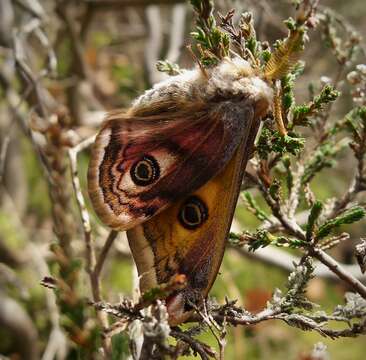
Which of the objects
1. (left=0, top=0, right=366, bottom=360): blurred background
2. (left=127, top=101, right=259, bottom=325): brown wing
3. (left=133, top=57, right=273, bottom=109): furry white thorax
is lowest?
(left=127, top=101, right=259, bottom=325): brown wing

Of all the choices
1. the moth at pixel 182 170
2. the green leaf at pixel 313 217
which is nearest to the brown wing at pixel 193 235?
the moth at pixel 182 170

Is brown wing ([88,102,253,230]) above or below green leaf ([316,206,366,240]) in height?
above

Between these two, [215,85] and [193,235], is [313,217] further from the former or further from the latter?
[215,85]

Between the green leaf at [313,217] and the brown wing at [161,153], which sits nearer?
the green leaf at [313,217]

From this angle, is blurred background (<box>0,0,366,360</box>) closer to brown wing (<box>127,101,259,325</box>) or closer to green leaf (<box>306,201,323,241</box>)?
brown wing (<box>127,101,259,325</box>)

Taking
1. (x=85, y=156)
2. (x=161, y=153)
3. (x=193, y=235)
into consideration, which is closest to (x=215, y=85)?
(x=161, y=153)

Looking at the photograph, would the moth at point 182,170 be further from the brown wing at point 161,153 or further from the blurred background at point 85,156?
the blurred background at point 85,156

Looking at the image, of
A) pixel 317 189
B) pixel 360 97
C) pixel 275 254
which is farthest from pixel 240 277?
pixel 360 97

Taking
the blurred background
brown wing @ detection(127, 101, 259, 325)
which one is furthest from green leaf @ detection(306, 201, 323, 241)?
the blurred background
